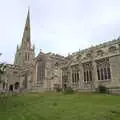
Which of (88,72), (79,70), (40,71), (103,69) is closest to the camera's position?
(103,69)

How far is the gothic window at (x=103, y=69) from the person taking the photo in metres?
35.7

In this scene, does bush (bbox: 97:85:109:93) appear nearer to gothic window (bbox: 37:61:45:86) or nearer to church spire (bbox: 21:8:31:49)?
gothic window (bbox: 37:61:45:86)

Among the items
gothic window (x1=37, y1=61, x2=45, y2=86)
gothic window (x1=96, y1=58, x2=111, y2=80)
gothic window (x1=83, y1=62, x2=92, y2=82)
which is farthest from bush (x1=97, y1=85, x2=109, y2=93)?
gothic window (x1=37, y1=61, x2=45, y2=86)

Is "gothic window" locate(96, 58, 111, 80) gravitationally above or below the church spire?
below

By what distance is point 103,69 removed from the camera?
36719mm

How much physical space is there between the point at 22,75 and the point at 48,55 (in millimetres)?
24437

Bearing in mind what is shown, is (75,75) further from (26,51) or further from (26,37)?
(26,37)

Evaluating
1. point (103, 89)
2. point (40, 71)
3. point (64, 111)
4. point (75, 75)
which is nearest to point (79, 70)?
point (75, 75)

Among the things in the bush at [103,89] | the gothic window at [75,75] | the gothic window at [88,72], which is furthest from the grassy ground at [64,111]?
the gothic window at [75,75]

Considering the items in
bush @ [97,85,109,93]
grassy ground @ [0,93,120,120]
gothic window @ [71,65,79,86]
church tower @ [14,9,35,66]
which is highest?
church tower @ [14,9,35,66]

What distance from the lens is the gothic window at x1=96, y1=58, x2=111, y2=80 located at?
35.7 metres

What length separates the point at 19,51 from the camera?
100688 millimetres

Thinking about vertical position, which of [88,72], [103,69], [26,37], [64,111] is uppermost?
[26,37]

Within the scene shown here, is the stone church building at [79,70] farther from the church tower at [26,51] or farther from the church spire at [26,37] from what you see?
the church spire at [26,37]
